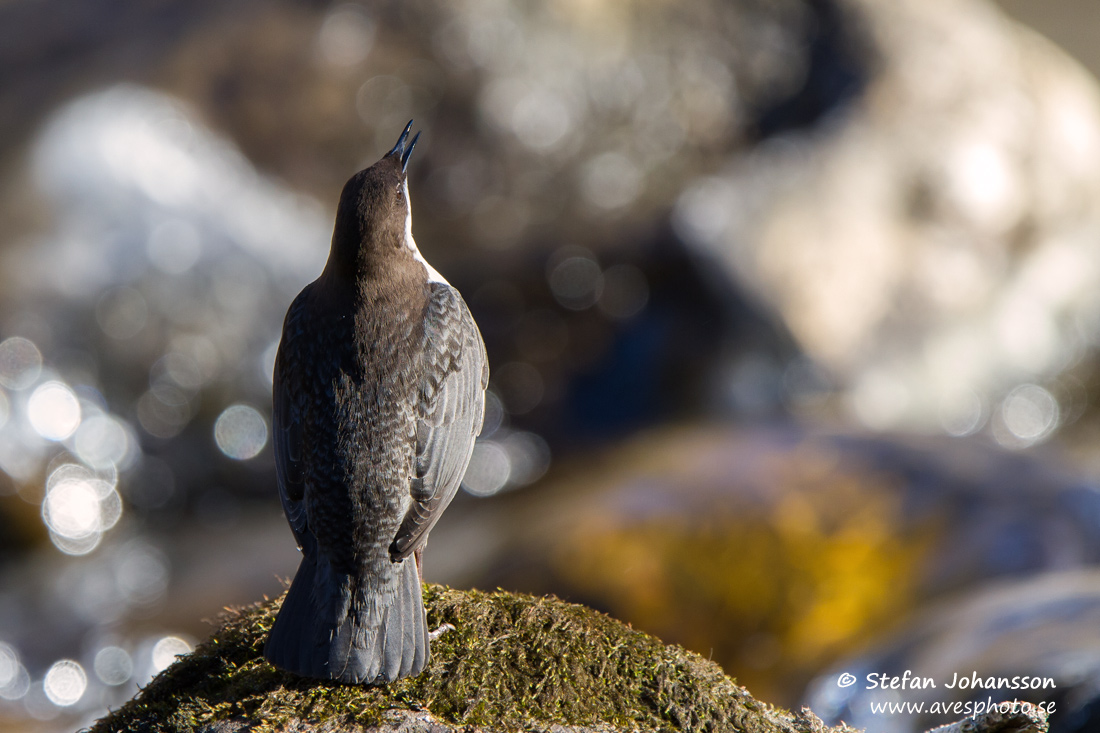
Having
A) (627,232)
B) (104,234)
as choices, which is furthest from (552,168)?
(104,234)

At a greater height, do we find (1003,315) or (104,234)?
(1003,315)

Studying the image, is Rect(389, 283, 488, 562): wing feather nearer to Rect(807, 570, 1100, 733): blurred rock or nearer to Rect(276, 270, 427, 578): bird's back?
Rect(276, 270, 427, 578): bird's back

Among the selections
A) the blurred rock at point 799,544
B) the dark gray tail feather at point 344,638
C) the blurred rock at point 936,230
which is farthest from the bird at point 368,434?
the blurred rock at point 936,230

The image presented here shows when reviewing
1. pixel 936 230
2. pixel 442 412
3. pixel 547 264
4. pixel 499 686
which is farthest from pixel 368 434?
pixel 936 230

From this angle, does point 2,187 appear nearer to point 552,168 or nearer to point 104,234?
point 104,234

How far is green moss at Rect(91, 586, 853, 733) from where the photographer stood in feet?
9.45

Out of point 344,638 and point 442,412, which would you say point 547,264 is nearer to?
point 442,412

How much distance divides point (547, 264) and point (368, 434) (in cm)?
631

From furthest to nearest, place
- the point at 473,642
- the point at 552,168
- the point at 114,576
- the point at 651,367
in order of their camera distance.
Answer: the point at 552,168
the point at 651,367
the point at 114,576
the point at 473,642

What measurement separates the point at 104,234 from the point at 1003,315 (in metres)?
8.78

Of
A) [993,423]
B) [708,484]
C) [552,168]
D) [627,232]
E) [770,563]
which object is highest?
[552,168]

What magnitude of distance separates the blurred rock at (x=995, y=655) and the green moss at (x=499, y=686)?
61.5 inches

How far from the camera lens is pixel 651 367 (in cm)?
909

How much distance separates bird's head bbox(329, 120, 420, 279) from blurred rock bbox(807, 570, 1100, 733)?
10.4 ft
